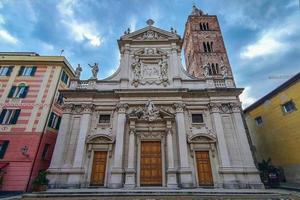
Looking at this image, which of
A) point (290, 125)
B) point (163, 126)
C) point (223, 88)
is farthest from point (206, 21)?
point (163, 126)

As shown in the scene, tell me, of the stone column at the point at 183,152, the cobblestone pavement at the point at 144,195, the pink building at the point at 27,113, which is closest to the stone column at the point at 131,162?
the cobblestone pavement at the point at 144,195

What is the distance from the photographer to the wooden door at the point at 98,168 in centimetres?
1229

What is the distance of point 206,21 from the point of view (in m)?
30.1

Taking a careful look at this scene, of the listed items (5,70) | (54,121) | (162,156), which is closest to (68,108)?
(54,121)

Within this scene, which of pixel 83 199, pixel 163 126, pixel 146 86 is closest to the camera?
pixel 83 199

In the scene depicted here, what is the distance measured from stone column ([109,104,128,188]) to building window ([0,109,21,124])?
9.26 metres

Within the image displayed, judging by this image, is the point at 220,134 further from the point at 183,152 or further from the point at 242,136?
the point at 183,152

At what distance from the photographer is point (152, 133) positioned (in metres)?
13.9

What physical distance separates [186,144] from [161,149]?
2.07 m

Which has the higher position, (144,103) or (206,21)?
(206,21)

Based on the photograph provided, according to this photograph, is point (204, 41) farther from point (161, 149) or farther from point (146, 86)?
point (161, 149)

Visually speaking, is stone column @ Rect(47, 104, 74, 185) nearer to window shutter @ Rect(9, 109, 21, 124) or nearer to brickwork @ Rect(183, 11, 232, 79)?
window shutter @ Rect(9, 109, 21, 124)

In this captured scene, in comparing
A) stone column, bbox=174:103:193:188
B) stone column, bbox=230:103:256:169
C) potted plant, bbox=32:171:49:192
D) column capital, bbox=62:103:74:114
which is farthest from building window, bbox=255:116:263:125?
potted plant, bbox=32:171:49:192

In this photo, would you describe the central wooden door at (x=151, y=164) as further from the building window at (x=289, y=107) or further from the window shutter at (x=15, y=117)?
the building window at (x=289, y=107)
